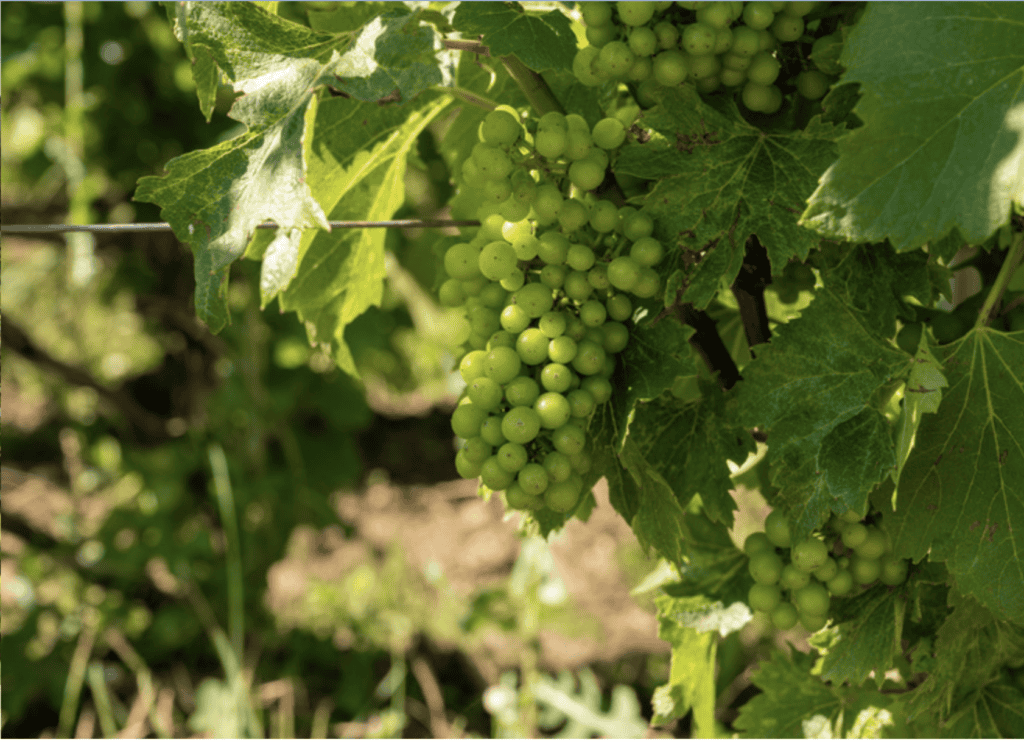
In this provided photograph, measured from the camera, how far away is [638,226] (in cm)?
78

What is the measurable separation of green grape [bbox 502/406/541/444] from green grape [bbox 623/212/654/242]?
20 cm

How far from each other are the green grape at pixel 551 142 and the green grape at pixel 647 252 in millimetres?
120

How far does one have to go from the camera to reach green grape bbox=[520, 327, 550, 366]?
2.63 ft

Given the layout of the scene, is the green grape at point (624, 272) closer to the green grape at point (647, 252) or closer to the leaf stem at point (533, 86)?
the green grape at point (647, 252)

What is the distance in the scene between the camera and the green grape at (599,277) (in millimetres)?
808

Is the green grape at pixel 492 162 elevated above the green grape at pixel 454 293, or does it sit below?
above

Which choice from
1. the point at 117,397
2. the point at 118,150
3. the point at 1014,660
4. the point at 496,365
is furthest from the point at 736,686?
the point at 118,150

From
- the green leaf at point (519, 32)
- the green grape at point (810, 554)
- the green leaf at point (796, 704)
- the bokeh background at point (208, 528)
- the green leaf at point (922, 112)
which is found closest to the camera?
the green leaf at point (922, 112)

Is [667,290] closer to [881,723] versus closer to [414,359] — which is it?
[881,723]

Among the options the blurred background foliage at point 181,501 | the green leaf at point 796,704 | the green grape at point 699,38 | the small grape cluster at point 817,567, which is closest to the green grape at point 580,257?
the green grape at point 699,38

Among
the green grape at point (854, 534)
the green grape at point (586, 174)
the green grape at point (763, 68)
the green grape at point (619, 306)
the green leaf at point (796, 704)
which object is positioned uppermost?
the green grape at point (763, 68)

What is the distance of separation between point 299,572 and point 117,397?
0.93m

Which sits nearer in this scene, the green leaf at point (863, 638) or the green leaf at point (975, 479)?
the green leaf at point (975, 479)

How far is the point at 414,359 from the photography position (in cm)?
350
